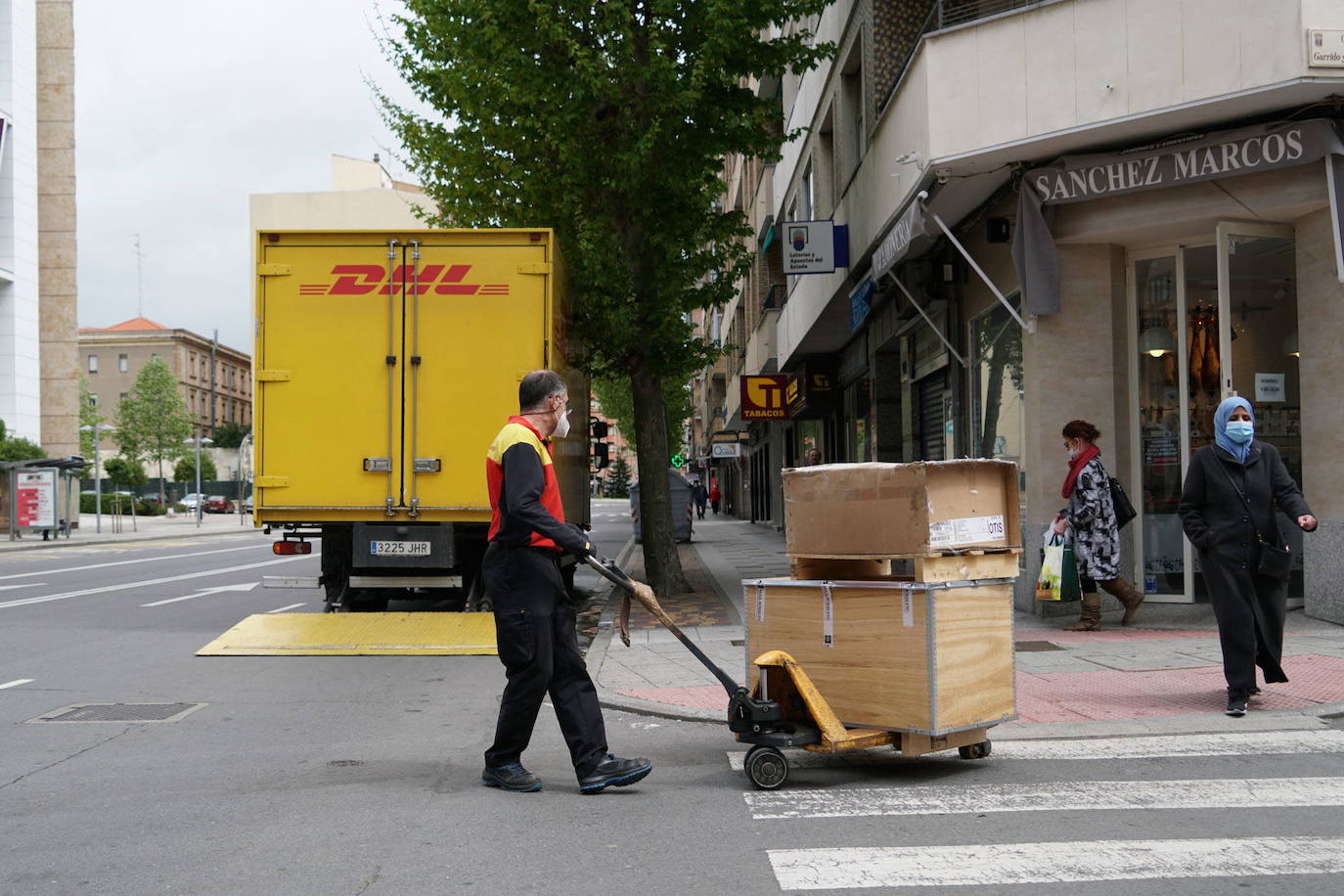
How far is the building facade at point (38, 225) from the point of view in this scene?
48906mm

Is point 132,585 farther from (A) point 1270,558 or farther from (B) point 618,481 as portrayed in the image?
(B) point 618,481

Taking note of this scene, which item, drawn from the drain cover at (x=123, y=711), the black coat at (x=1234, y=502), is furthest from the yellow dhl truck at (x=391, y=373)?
the black coat at (x=1234, y=502)

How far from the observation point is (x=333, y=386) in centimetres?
1143

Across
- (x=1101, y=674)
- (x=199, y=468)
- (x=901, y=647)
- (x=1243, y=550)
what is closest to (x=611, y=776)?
(x=901, y=647)

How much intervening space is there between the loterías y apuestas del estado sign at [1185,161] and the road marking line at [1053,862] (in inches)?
272

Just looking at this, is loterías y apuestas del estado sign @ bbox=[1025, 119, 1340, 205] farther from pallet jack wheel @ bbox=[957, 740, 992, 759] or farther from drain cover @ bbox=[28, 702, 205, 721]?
drain cover @ bbox=[28, 702, 205, 721]

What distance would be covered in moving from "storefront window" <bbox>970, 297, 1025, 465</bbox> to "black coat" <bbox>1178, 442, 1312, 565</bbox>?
192 inches

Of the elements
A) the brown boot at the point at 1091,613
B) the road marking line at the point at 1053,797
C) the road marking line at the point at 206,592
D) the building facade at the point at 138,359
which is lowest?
the road marking line at the point at 206,592

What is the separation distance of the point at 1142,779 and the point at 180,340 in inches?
4460

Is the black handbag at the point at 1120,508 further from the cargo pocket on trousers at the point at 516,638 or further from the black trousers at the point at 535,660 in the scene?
the cargo pocket on trousers at the point at 516,638

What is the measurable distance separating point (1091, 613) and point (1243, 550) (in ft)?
12.2

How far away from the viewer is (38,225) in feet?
173

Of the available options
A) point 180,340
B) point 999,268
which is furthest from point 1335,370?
point 180,340

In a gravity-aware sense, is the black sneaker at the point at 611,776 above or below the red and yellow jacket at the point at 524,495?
below
